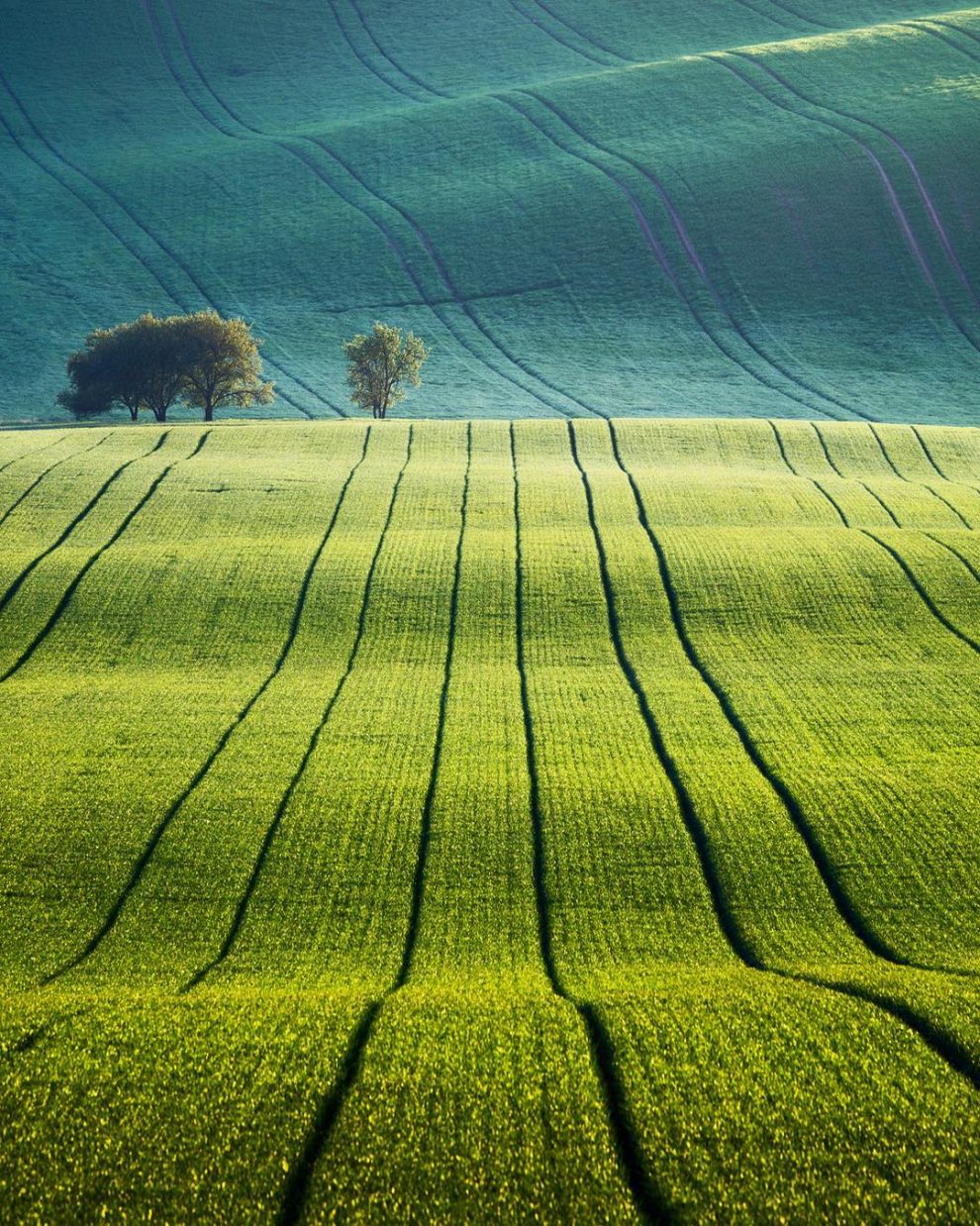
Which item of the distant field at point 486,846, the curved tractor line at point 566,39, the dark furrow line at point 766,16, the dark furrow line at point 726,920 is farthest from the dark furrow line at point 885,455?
the dark furrow line at point 766,16

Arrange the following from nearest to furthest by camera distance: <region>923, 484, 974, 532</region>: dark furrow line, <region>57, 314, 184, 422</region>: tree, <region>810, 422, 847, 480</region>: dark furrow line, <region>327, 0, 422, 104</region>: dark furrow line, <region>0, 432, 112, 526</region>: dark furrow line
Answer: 1. <region>923, 484, 974, 532</region>: dark furrow line
2. <region>0, 432, 112, 526</region>: dark furrow line
3. <region>810, 422, 847, 480</region>: dark furrow line
4. <region>57, 314, 184, 422</region>: tree
5. <region>327, 0, 422, 104</region>: dark furrow line

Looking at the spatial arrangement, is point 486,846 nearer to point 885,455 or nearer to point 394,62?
point 885,455

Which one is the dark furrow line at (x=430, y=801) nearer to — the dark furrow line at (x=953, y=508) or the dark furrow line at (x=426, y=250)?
the dark furrow line at (x=953, y=508)

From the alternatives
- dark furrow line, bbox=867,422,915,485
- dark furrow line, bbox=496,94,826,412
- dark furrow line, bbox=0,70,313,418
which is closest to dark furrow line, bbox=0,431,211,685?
dark furrow line, bbox=867,422,915,485

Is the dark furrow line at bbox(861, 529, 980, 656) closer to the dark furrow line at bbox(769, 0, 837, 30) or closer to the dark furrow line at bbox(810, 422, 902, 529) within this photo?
the dark furrow line at bbox(810, 422, 902, 529)

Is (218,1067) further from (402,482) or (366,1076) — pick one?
(402,482)

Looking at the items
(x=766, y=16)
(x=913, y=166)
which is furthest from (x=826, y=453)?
(x=766, y=16)
